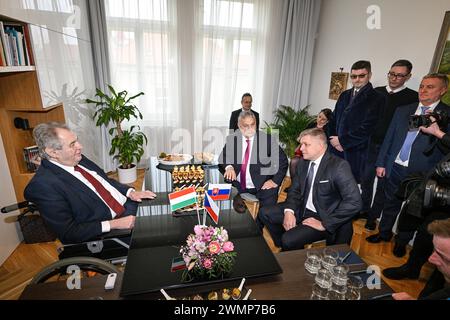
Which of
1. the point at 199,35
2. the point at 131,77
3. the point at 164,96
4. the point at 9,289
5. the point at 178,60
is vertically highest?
the point at 199,35

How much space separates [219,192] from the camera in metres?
1.98

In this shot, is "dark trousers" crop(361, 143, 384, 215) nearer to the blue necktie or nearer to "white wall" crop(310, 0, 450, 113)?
the blue necktie

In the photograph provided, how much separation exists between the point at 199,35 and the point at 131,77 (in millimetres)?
1313

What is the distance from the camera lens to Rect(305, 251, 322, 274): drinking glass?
1.20 meters

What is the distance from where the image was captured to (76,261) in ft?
4.10

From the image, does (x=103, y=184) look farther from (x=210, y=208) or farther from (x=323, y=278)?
(x=323, y=278)

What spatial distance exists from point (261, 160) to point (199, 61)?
2490 millimetres

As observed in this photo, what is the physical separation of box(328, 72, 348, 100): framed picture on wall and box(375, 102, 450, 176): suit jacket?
5.42 feet

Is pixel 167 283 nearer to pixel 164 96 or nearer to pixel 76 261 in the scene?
pixel 76 261

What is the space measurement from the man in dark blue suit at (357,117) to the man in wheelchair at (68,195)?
2.47m

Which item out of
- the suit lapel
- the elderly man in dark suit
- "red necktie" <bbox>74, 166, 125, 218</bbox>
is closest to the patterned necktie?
the elderly man in dark suit

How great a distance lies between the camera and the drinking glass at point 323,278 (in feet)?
3.65

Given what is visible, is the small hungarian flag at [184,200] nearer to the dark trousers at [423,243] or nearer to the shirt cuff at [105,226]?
the shirt cuff at [105,226]
